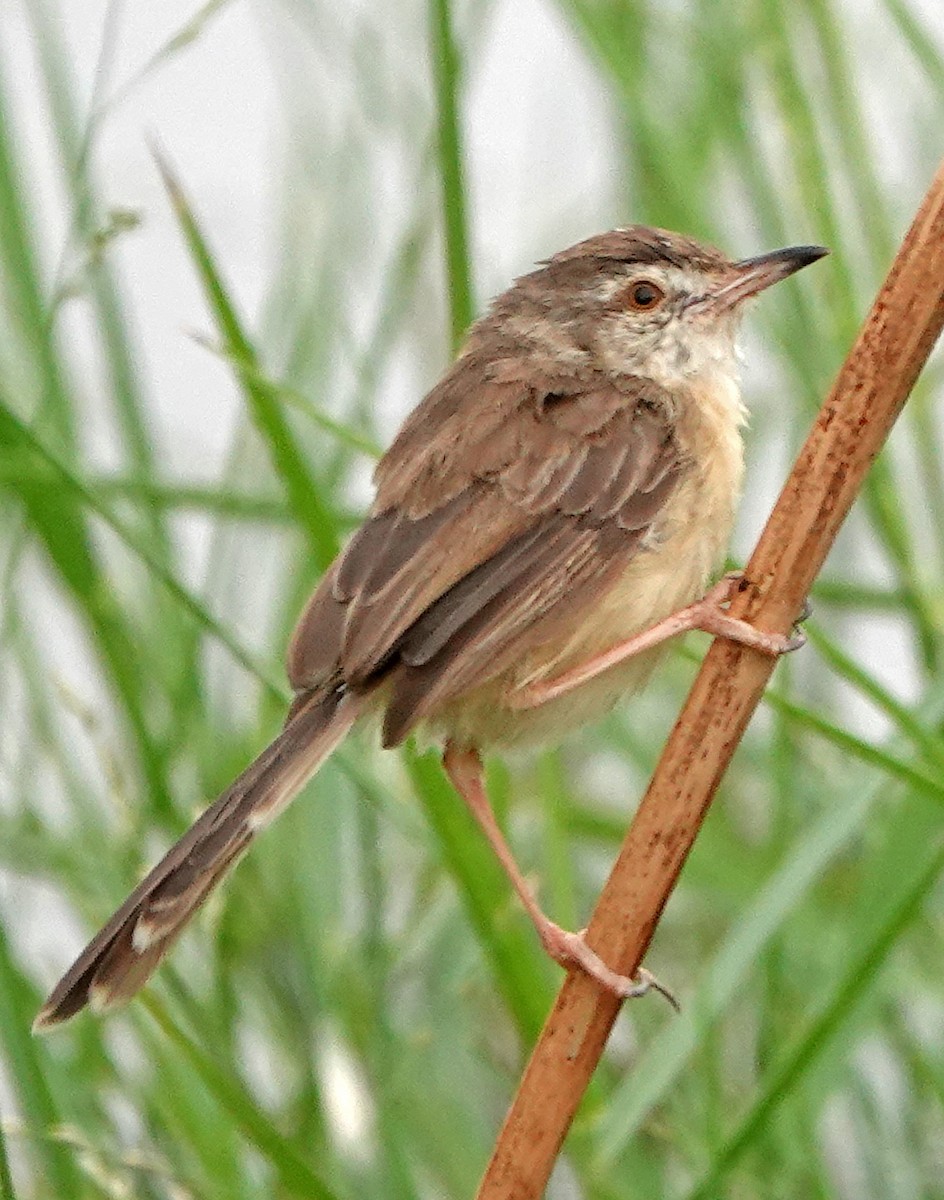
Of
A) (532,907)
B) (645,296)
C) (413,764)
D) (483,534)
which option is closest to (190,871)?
(413,764)

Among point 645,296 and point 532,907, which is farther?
point 645,296

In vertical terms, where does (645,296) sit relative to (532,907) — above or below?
above

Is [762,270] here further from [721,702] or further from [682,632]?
[721,702]

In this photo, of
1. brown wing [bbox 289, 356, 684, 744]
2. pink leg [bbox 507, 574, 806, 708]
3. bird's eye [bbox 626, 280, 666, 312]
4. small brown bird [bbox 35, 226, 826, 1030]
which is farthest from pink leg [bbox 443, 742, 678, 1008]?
bird's eye [bbox 626, 280, 666, 312]

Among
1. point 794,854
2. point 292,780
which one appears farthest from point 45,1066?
point 794,854

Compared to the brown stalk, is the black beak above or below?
above

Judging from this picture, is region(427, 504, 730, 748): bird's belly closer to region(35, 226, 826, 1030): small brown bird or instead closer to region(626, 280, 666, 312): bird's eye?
region(35, 226, 826, 1030): small brown bird

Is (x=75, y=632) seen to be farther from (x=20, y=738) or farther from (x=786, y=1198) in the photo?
(x=786, y=1198)
